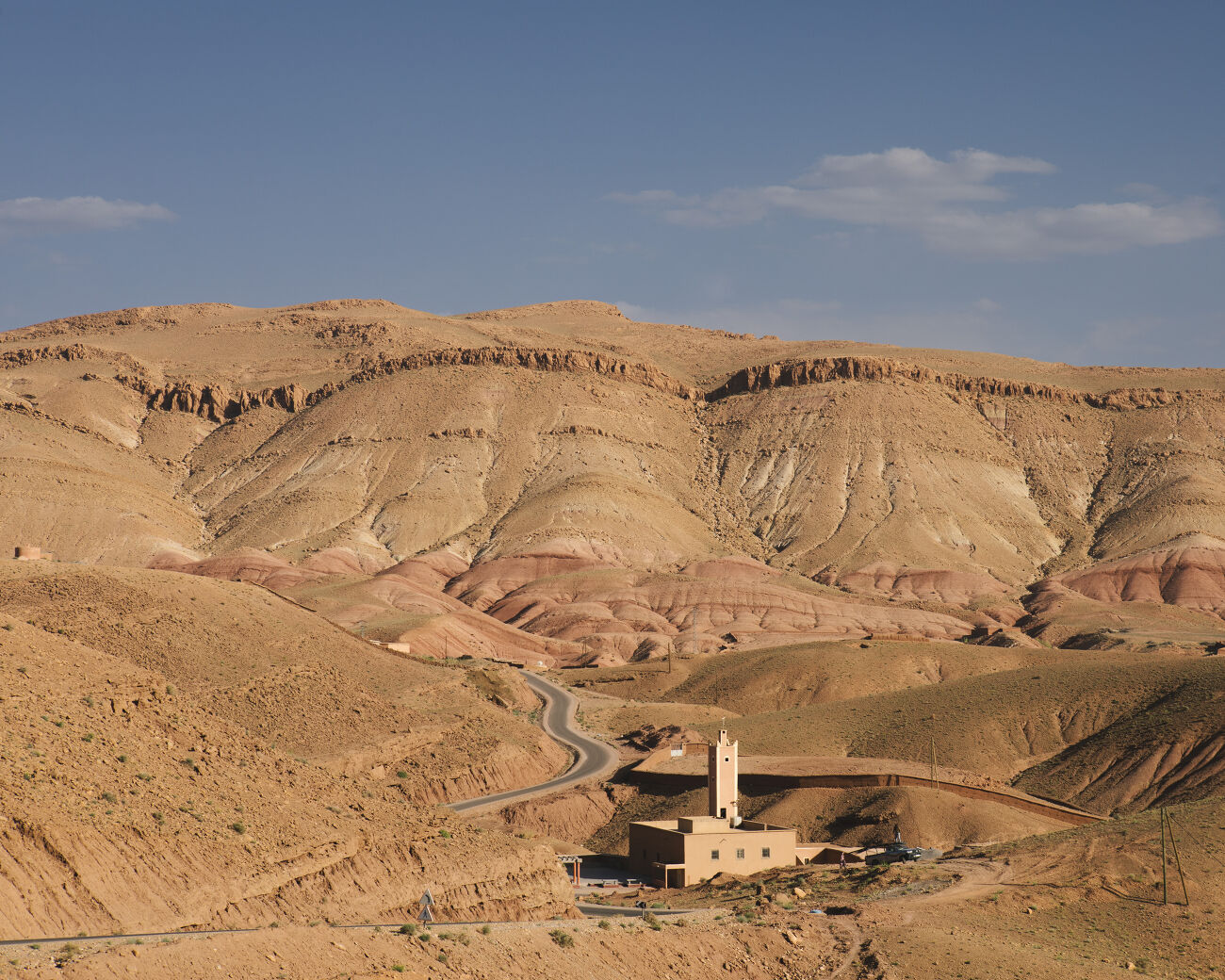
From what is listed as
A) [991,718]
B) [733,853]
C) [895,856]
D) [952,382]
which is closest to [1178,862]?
[895,856]

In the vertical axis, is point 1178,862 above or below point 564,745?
above

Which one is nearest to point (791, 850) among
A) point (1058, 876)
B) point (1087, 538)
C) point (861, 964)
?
point (1058, 876)

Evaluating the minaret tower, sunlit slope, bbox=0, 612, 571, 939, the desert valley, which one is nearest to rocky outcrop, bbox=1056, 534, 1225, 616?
the desert valley

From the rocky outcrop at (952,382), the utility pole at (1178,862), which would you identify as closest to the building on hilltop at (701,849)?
→ the utility pole at (1178,862)

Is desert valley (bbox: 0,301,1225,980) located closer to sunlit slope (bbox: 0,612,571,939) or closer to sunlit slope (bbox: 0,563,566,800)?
sunlit slope (bbox: 0,612,571,939)

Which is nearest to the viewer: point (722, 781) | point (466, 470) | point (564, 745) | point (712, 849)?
Answer: point (712, 849)

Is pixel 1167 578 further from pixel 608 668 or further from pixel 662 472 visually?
pixel 608 668

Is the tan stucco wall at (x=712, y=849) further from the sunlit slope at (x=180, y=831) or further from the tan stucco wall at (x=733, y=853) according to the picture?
the sunlit slope at (x=180, y=831)
